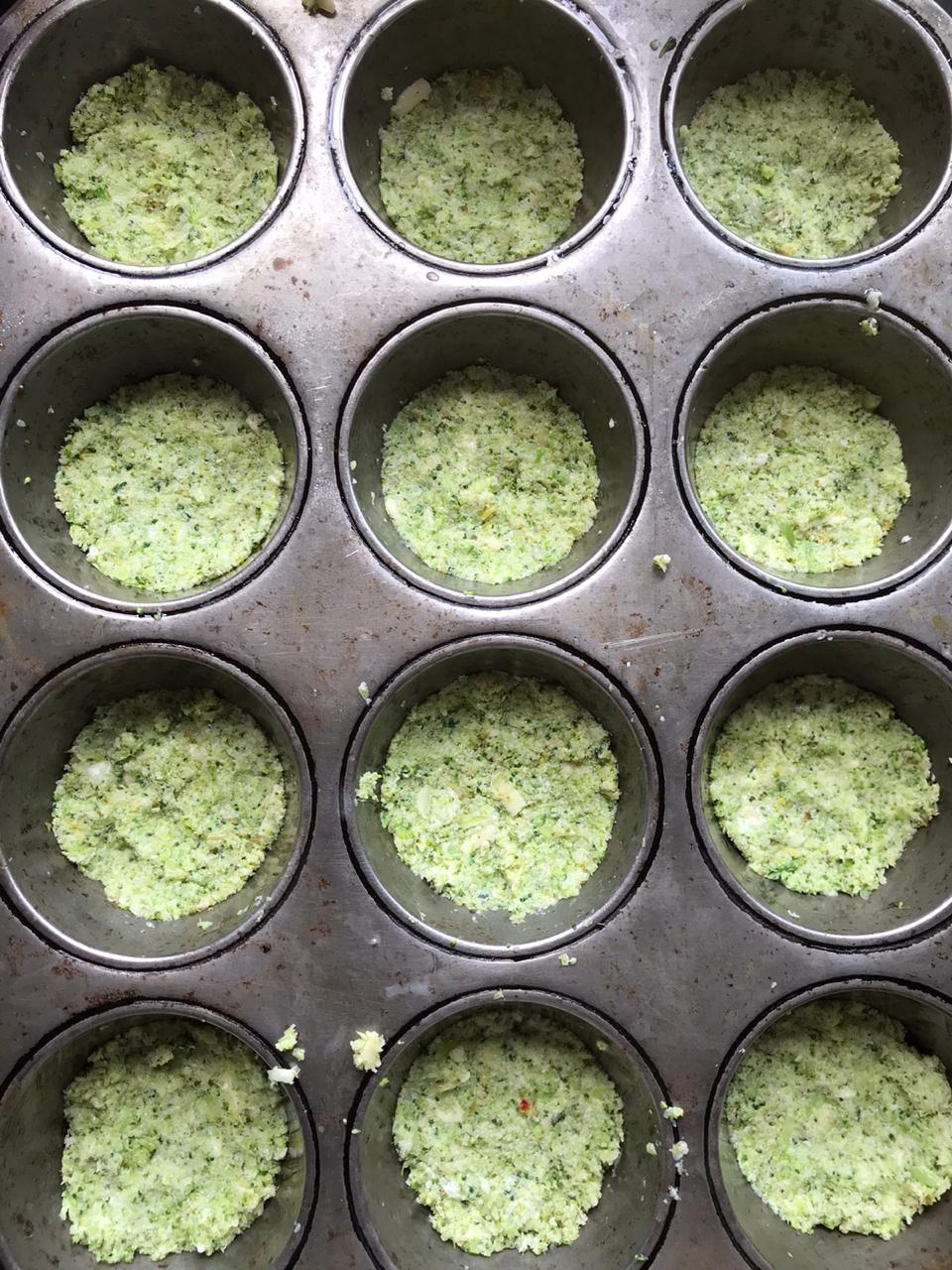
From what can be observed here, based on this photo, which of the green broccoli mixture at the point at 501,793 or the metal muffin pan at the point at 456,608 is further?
the green broccoli mixture at the point at 501,793

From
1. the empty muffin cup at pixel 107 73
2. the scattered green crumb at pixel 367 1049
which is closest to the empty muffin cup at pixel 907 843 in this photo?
the scattered green crumb at pixel 367 1049

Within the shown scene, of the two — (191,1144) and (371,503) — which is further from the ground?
(371,503)

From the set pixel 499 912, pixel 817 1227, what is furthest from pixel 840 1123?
pixel 499 912

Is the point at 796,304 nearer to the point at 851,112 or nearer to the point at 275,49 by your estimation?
the point at 851,112

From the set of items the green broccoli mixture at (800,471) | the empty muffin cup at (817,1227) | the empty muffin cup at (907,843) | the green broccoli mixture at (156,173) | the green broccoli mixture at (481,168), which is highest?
the green broccoli mixture at (481,168)

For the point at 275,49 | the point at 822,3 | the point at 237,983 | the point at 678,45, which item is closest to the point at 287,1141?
the point at 237,983

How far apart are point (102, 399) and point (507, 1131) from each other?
1.72 m

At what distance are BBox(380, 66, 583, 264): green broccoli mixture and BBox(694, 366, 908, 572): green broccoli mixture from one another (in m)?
0.56

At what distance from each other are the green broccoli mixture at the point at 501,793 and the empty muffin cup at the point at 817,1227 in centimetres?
48

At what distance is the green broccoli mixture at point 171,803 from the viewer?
2.20 meters

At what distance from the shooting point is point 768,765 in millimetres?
2232

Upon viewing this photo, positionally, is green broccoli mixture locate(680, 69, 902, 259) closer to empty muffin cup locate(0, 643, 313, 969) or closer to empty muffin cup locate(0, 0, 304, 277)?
empty muffin cup locate(0, 0, 304, 277)

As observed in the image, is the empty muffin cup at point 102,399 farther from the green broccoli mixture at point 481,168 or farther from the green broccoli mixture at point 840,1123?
the green broccoli mixture at point 840,1123

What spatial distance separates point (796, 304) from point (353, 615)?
42.6 inches
